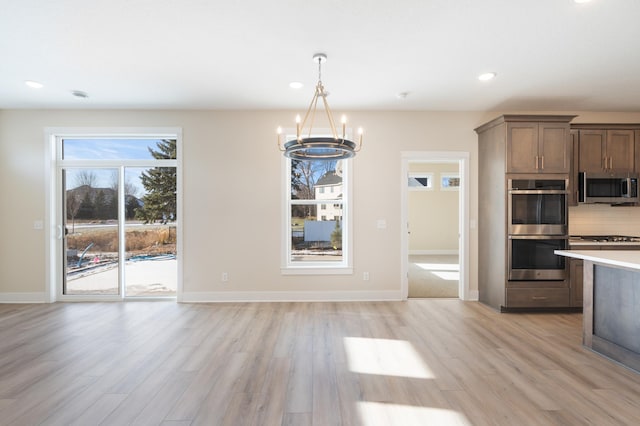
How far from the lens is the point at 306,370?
2.50m

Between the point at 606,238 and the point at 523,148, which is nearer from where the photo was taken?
the point at 523,148

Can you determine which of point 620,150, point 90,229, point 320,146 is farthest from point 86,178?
Answer: point 620,150

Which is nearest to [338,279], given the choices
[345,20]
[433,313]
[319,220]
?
[319,220]

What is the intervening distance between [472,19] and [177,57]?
2652 millimetres

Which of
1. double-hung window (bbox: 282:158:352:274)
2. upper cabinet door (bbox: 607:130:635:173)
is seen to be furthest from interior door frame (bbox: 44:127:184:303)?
upper cabinet door (bbox: 607:130:635:173)

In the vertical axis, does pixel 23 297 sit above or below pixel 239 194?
below

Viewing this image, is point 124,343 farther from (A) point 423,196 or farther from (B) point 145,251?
(A) point 423,196

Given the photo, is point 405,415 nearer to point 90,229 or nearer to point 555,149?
point 555,149

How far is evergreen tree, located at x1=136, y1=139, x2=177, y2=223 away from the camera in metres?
4.60

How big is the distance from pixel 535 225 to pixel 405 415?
3176 mm

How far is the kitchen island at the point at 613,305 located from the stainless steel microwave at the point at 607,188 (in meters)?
1.70

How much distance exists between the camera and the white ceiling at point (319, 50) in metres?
2.28

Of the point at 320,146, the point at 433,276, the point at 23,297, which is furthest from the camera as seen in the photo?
the point at 433,276

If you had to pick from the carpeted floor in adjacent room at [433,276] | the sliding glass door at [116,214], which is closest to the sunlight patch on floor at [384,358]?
the carpeted floor in adjacent room at [433,276]
